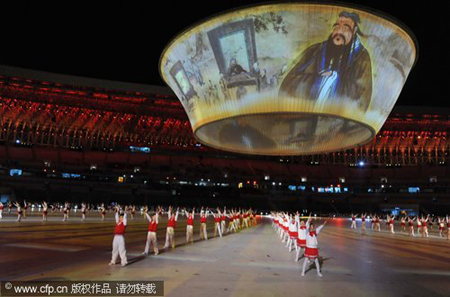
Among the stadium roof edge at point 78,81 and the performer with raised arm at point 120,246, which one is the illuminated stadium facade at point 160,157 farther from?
the performer with raised arm at point 120,246

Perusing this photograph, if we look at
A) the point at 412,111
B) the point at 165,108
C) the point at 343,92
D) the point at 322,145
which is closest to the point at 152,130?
the point at 165,108

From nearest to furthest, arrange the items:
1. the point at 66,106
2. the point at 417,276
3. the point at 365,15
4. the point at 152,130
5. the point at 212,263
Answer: the point at 417,276 < the point at 212,263 < the point at 365,15 < the point at 66,106 < the point at 152,130

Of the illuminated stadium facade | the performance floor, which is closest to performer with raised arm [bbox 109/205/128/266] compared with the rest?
the performance floor

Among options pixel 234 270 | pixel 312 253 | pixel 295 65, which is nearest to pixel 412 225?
pixel 295 65

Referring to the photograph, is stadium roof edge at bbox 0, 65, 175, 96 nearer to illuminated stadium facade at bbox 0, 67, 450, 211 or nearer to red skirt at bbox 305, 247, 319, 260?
illuminated stadium facade at bbox 0, 67, 450, 211

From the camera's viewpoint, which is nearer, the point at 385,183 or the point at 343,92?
the point at 343,92

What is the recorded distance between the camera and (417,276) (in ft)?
46.3

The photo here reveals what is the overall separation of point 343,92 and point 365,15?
4003 millimetres

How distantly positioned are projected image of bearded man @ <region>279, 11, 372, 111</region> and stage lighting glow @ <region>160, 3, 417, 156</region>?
0.17 ft

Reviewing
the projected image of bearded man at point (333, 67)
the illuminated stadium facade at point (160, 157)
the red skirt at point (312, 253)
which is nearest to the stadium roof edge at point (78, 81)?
the illuminated stadium facade at point (160, 157)

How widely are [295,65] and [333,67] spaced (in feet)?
6.40

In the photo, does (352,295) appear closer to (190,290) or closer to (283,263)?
(190,290)

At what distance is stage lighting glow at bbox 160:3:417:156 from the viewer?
62.8ft

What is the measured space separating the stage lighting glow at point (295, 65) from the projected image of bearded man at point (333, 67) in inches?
2.0
